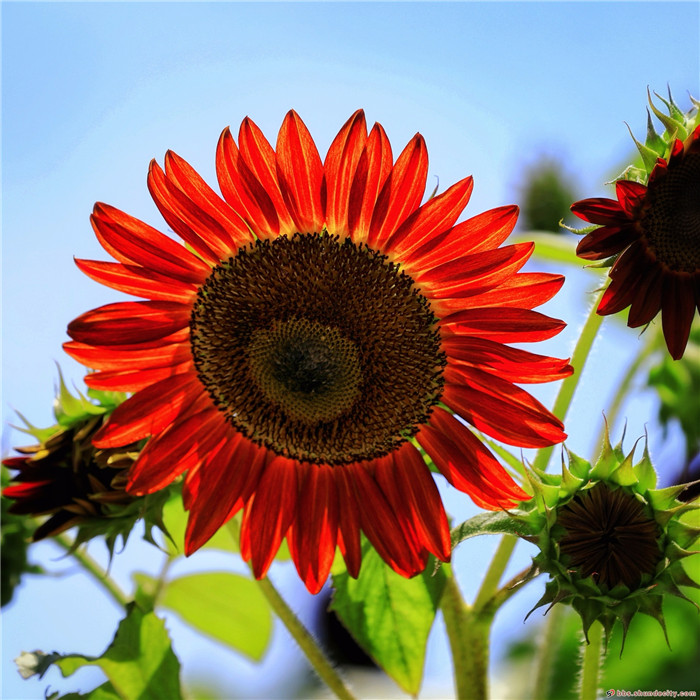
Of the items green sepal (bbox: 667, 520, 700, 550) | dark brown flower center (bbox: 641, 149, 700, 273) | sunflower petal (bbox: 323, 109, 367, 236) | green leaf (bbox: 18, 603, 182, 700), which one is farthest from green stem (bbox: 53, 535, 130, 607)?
dark brown flower center (bbox: 641, 149, 700, 273)

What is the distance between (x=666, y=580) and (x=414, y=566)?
0.41m

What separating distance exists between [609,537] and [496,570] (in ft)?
0.96

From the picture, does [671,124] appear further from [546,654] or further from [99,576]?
[99,576]

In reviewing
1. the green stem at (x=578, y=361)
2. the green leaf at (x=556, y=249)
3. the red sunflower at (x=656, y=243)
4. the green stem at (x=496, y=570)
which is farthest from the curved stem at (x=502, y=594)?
the green leaf at (x=556, y=249)

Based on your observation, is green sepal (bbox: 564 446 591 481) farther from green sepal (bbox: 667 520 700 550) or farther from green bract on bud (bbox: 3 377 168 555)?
green bract on bud (bbox: 3 377 168 555)

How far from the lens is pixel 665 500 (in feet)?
4.41

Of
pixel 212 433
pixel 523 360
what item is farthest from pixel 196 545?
pixel 523 360

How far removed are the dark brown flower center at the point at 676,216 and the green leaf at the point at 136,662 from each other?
3.64 ft

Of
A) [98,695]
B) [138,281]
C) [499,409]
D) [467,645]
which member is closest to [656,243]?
[499,409]

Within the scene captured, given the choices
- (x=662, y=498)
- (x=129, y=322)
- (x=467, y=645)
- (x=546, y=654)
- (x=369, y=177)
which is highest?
(x=369, y=177)

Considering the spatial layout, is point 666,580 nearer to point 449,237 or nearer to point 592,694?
point 592,694

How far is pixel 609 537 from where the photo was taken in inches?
52.1

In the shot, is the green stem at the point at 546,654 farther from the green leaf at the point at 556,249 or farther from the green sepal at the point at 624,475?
the green leaf at the point at 556,249

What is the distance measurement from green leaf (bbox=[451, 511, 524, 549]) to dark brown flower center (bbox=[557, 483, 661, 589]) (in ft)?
0.22
